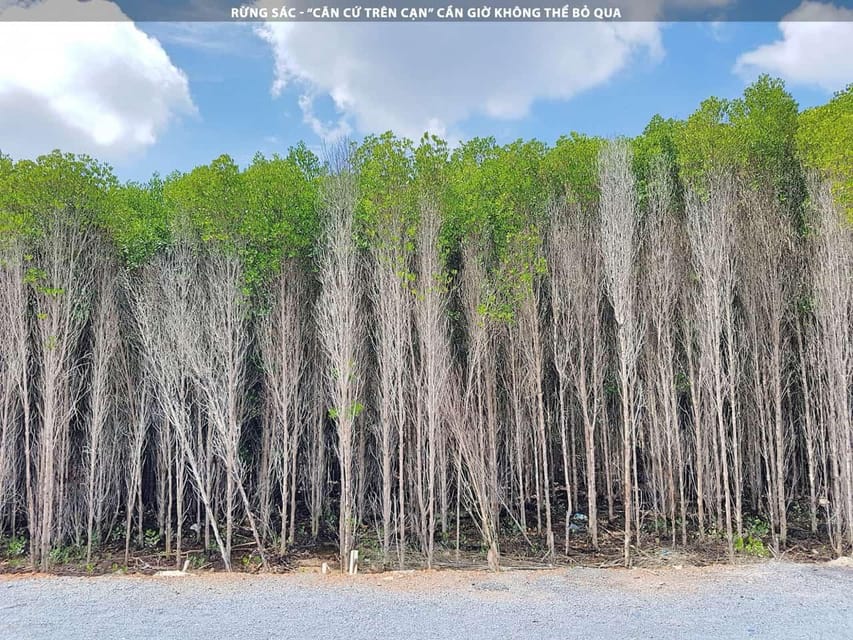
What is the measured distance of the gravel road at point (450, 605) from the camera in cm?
728

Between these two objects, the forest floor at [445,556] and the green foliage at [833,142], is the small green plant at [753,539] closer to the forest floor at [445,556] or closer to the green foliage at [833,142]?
the forest floor at [445,556]

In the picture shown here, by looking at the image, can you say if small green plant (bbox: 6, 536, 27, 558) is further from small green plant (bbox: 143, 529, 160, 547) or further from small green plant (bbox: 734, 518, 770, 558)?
small green plant (bbox: 734, 518, 770, 558)

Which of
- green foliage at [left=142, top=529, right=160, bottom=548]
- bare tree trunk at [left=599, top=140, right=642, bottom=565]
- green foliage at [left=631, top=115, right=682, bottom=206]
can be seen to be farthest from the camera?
green foliage at [left=631, top=115, right=682, bottom=206]

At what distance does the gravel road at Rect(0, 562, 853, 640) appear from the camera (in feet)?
23.9

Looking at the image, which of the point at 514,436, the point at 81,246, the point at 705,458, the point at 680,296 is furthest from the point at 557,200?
the point at 81,246

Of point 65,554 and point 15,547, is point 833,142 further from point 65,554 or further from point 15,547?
point 15,547

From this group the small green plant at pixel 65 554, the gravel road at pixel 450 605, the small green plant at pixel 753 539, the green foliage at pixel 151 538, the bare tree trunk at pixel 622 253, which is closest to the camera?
the gravel road at pixel 450 605

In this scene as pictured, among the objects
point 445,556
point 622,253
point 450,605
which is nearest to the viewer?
point 450,605

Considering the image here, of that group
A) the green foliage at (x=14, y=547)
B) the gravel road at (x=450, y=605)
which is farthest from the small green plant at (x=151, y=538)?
the gravel road at (x=450, y=605)

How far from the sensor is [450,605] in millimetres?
8242

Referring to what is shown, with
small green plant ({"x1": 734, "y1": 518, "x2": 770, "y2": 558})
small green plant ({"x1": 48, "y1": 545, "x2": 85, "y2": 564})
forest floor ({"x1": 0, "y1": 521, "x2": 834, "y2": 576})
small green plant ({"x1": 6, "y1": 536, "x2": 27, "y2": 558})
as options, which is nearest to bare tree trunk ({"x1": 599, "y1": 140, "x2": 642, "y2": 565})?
forest floor ({"x1": 0, "y1": 521, "x2": 834, "y2": 576})

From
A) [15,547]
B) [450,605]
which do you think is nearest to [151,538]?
[15,547]

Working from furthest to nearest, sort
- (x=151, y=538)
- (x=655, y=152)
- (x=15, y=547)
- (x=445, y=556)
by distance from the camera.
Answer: (x=655, y=152), (x=151, y=538), (x=15, y=547), (x=445, y=556)

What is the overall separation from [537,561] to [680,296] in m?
6.82
